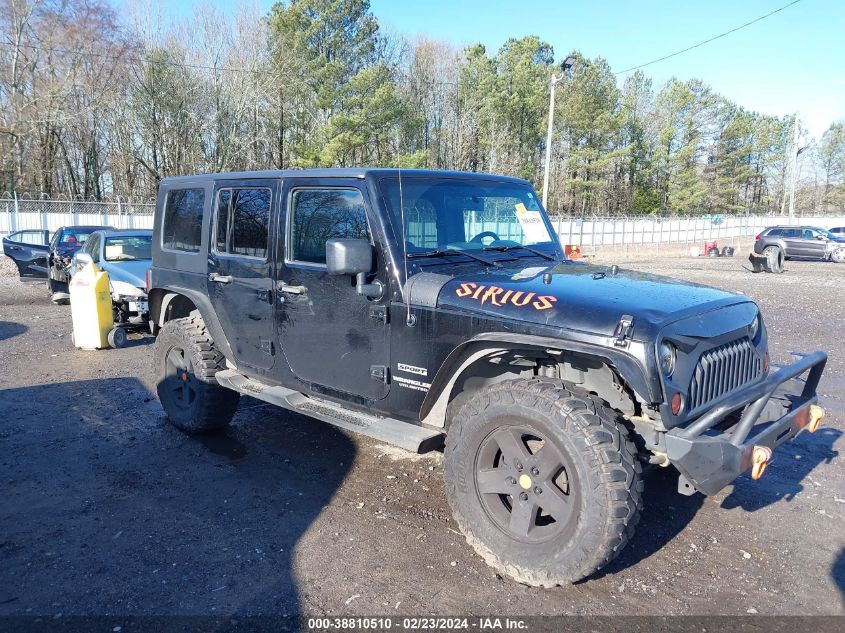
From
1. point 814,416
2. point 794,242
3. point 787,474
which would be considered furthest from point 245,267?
point 794,242

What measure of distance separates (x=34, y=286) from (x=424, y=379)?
54.4 feet

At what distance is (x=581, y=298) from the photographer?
3.16 metres

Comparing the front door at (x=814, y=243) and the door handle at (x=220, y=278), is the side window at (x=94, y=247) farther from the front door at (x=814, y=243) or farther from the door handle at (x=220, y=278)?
the front door at (x=814, y=243)

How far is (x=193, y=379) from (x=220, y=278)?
0.99 meters

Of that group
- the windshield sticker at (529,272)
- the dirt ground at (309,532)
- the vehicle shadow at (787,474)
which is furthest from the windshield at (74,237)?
the vehicle shadow at (787,474)

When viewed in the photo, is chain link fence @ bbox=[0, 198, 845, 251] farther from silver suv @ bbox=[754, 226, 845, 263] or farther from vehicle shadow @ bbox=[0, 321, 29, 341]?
silver suv @ bbox=[754, 226, 845, 263]

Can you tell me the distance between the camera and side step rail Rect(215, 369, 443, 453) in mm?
3613

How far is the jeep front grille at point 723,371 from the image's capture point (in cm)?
304

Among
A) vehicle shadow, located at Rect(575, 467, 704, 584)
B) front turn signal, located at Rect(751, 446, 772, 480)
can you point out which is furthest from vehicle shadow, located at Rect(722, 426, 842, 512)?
front turn signal, located at Rect(751, 446, 772, 480)

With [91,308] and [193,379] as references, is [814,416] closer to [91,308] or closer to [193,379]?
[193,379]

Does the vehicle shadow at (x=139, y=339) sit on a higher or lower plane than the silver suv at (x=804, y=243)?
lower

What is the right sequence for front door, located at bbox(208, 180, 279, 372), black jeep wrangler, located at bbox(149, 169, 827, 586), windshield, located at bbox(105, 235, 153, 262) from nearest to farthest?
black jeep wrangler, located at bbox(149, 169, 827, 586)
front door, located at bbox(208, 180, 279, 372)
windshield, located at bbox(105, 235, 153, 262)

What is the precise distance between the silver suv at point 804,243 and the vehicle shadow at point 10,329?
86.8 feet

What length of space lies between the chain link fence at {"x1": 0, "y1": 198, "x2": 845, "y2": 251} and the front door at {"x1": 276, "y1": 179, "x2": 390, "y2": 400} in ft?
3.21
